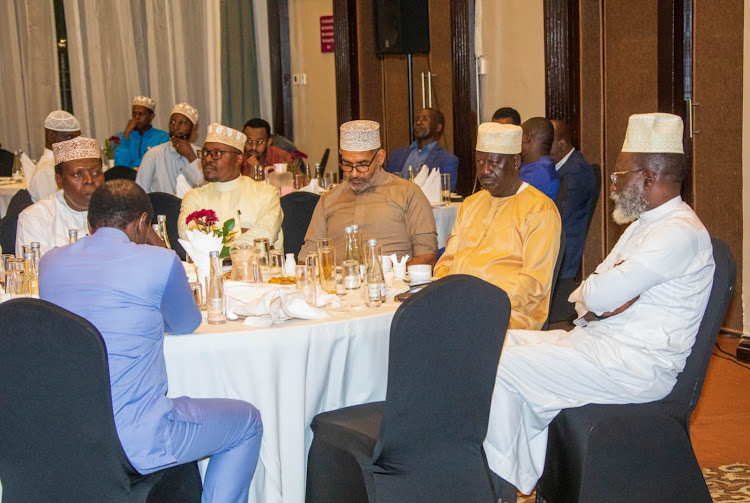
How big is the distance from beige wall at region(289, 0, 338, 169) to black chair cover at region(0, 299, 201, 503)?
30.3 feet

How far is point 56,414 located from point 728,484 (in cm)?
275

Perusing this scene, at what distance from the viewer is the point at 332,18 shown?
37.5ft

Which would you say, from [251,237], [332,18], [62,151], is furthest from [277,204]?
[332,18]

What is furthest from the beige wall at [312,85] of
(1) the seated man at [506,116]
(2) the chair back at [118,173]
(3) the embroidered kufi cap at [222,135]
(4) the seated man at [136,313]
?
(4) the seated man at [136,313]

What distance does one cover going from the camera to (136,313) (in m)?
2.51

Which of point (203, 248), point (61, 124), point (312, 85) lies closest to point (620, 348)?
point (203, 248)

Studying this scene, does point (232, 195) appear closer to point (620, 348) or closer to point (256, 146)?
point (620, 348)

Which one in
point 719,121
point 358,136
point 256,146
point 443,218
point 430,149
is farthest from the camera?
point 256,146

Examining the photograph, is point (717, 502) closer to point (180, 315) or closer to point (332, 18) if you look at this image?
point (180, 315)

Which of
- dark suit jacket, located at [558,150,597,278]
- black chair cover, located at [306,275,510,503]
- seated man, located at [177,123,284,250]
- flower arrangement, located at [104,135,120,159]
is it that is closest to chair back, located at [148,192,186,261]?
seated man, located at [177,123,284,250]

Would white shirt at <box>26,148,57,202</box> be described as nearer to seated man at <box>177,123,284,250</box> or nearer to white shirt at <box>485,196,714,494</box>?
seated man at <box>177,123,284,250</box>

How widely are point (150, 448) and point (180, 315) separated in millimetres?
428

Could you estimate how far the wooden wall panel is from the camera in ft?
18.4

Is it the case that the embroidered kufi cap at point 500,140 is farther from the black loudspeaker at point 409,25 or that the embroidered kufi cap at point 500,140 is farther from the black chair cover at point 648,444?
the black loudspeaker at point 409,25
